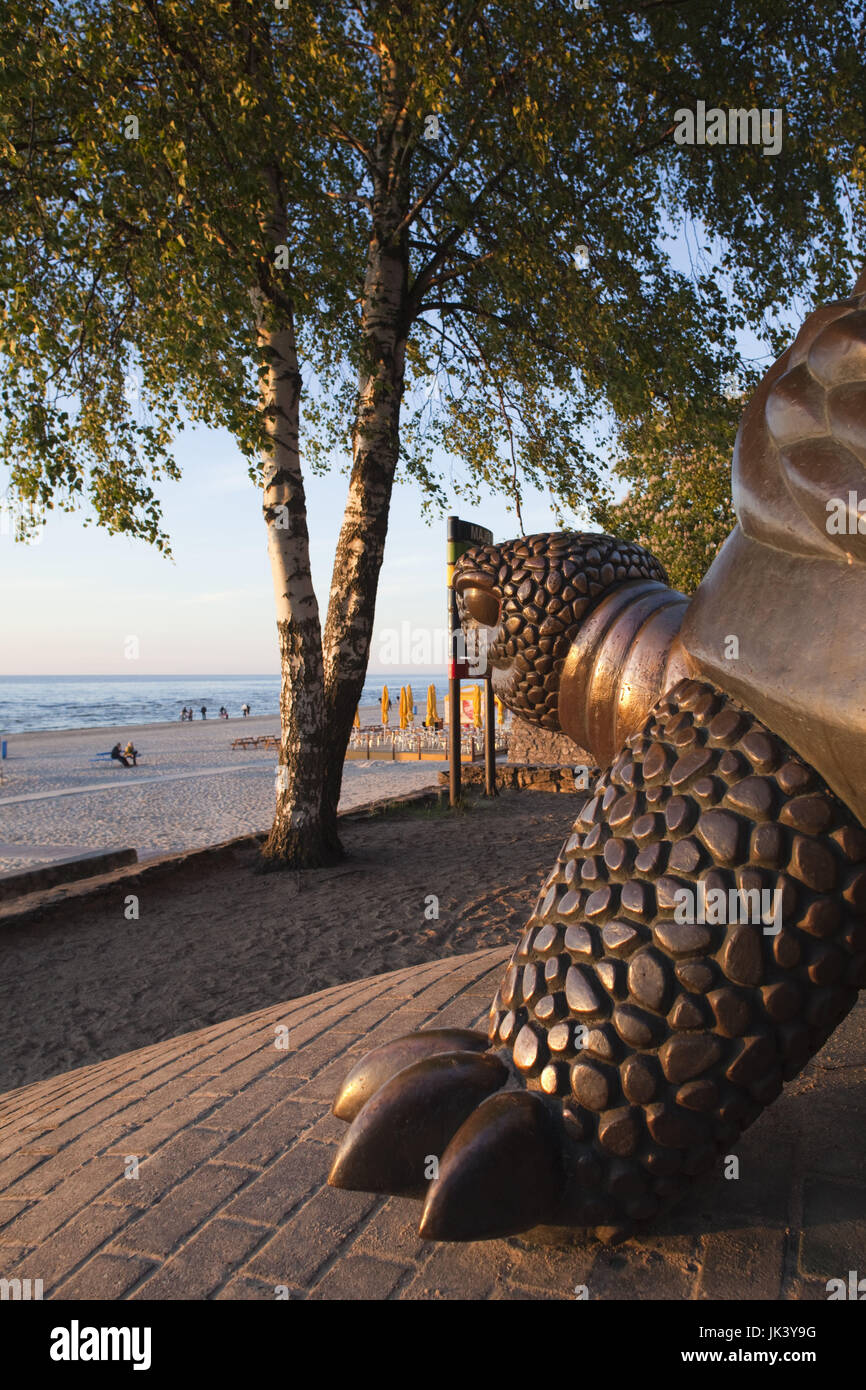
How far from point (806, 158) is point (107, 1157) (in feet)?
Result: 34.0

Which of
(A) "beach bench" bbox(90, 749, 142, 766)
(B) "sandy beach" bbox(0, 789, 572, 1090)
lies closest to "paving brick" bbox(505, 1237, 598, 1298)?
(B) "sandy beach" bbox(0, 789, 572, 1090)

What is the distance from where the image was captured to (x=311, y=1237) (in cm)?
177

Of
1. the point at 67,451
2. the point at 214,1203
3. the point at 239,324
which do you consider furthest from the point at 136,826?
the point at 214,1203

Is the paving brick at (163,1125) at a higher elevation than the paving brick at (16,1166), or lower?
higher

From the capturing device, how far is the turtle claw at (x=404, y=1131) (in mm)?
1321

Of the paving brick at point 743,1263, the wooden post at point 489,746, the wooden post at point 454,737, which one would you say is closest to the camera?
the paving brick at point 743,1263

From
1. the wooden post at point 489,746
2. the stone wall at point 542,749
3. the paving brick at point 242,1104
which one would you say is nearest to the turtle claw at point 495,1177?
the paving brick at point 242,1104

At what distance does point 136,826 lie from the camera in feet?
41.5

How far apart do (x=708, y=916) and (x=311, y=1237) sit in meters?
1.13

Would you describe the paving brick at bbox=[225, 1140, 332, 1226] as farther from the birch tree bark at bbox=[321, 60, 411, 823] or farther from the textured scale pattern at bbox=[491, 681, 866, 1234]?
the birch tree bark at bbox=[321, 60, 411, 823]

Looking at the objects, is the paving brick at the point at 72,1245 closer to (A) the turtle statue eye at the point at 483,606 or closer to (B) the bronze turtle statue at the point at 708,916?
(B) the bronze turtle statue at the point at 708,916

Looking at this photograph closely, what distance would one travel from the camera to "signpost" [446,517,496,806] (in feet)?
32.2

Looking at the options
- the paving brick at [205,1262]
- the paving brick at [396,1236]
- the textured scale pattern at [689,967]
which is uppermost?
the textured scale pattern at [689,967]

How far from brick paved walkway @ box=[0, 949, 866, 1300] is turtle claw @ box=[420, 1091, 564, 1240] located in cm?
34
